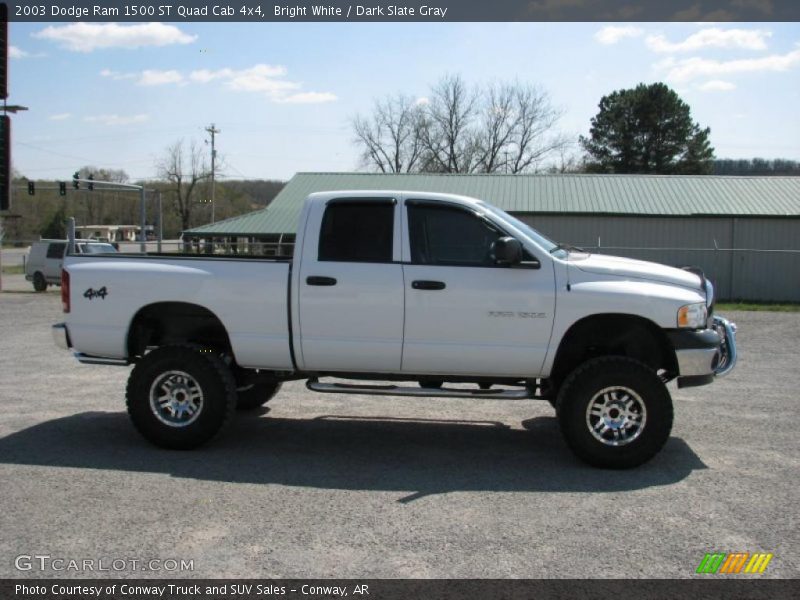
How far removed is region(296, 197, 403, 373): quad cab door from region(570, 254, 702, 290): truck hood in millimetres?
1536

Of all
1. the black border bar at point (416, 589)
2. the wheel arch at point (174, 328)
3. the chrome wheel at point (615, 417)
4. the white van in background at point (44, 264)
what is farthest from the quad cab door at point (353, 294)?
the white van in background at point (44, 264)

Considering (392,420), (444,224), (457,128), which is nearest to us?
(444,224)

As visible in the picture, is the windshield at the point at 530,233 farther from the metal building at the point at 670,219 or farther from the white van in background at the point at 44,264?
the white van in background at the point at 44,264

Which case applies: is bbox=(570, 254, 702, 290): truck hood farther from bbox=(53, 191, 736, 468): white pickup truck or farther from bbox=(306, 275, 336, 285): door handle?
bbox=(306, 275, 336, 285): door handle

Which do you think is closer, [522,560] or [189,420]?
[522,560]

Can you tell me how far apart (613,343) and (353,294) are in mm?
2283

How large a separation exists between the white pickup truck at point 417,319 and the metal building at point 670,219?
2148 centimetres

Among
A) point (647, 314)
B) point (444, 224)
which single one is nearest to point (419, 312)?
point (444, 224)

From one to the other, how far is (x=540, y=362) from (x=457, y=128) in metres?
61.7

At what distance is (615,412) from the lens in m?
6.20

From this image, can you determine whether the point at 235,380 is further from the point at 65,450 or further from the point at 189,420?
the point at 65,450

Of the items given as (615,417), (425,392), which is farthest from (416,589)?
(615,417)

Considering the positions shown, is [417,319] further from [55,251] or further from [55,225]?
[55,225]

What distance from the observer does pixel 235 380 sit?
275 inches
